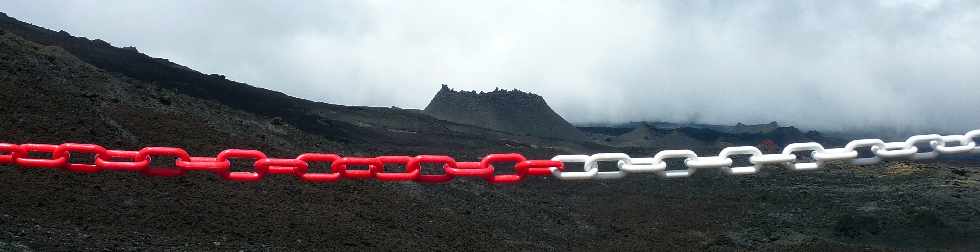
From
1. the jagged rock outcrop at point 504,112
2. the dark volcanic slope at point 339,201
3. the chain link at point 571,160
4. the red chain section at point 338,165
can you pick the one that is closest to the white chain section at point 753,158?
the chain link at point 571,160

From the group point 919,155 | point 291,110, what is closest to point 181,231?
point 919,155

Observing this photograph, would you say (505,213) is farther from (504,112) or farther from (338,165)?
(504,112)

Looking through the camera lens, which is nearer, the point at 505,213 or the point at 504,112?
the point at 505,213

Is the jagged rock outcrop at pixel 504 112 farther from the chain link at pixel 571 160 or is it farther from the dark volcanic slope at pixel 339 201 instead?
the chain link at pixel 571 160

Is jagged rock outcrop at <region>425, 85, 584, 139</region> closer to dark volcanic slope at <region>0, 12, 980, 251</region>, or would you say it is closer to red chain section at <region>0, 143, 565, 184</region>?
dark volcanic slope at <region>0, 12, 980, 251</region>

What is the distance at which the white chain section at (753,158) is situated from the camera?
392cm

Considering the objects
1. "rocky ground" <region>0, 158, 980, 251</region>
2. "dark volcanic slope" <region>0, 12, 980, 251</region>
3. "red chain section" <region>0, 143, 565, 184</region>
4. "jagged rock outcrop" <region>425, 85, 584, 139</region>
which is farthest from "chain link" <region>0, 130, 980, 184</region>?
"jagged rock outcrop" <region>425, 85, 584, 139</region>

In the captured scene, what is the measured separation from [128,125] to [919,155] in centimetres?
1864

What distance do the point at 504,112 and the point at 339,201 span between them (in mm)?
32978

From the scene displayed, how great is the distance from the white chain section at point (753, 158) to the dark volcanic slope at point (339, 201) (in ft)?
29.6

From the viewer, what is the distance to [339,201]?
1750cm

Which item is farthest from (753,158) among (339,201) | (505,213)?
(505,213)

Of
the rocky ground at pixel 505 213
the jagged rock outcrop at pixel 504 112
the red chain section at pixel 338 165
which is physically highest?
the jagged rock outcrop at pixel 504 112

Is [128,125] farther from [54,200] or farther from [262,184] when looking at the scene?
[54,200]
